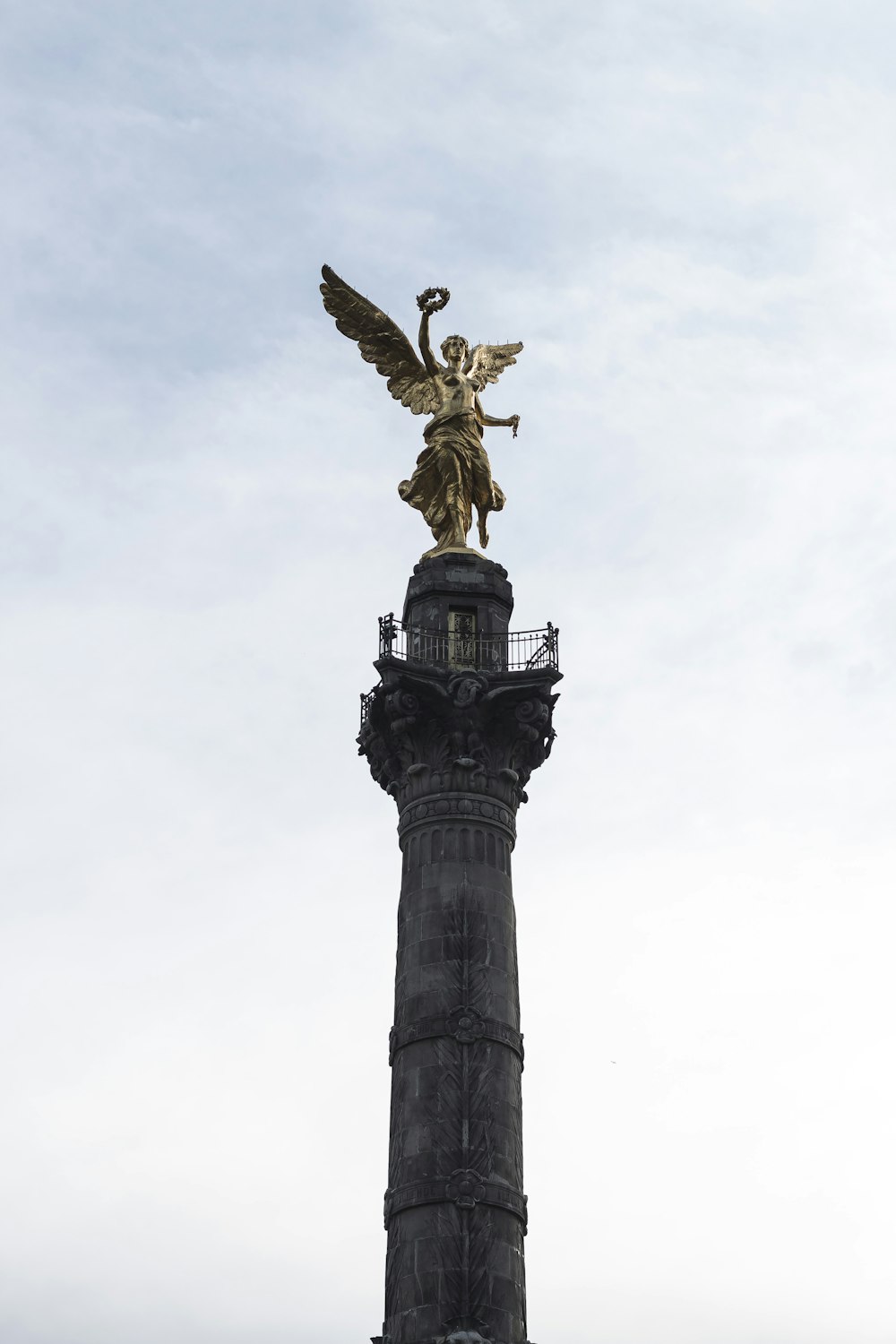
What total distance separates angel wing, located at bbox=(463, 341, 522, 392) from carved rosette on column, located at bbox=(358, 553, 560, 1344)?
6679mm

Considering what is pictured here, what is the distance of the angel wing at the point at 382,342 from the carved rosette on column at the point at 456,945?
589 cm

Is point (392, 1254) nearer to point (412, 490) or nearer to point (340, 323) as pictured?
point (412, 490)

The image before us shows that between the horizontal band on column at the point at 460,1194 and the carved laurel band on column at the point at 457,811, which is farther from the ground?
the carved laurel band on column at the point at 457,811

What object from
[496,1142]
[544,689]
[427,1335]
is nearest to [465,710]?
[544,689]

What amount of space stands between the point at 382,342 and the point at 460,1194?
2593cm

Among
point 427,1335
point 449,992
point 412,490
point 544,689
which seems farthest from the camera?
point 412,490

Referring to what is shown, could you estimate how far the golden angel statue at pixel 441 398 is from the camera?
5753cm

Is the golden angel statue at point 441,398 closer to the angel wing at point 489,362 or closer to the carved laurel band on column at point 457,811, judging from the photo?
the angel wing at point 489,362

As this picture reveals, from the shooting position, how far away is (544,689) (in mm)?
53031

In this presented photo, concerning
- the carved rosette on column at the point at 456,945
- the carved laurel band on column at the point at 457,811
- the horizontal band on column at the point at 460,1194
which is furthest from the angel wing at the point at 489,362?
the horizontal band on column at the point at 460,1194

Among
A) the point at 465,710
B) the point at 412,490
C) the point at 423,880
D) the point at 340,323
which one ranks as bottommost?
the point at 423,880

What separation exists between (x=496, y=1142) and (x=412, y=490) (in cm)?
1959

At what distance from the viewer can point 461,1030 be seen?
4900cm

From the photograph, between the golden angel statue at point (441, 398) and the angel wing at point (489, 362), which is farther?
the angel wing at point (489, 362)
